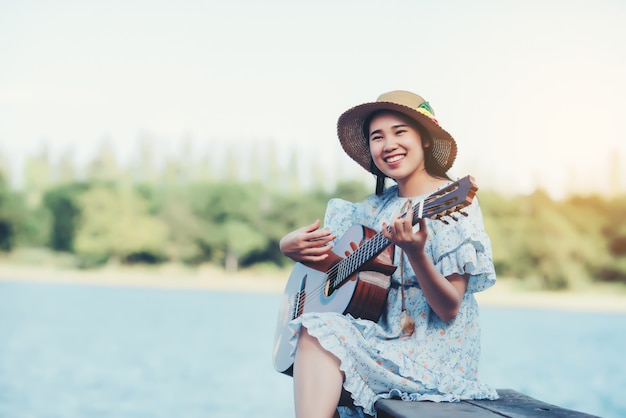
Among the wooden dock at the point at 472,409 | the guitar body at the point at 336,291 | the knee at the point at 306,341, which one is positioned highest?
the guitar body at the point at 336,291

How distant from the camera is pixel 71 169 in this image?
1157 inches

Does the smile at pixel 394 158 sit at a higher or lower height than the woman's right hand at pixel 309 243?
higher

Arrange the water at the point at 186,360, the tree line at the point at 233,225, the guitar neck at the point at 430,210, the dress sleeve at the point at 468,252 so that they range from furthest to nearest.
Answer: the tree line at the point at 233,225, the water at the point at 186,360, the dress sleeve at the point at 468,252, the guitar neck at the point at 430,210

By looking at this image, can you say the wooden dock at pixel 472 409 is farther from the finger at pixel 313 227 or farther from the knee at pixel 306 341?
the finger at pixel 313 227

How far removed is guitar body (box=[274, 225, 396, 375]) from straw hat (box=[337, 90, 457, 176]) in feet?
0.92

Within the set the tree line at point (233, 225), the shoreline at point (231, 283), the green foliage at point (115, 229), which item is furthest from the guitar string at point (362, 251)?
the green foliage at point (115, 229)

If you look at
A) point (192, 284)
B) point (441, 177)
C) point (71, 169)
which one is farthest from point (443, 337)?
point (71, 169)

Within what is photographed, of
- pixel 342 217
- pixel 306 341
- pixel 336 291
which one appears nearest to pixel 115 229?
pixel 342 217

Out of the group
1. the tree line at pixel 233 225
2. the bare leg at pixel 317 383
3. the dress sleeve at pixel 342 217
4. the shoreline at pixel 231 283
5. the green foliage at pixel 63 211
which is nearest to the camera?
the bare leg at pixel 317 383

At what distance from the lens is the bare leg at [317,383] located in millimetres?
1594

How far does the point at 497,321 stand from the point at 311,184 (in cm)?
1372

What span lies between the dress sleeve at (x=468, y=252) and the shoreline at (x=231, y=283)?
19.9m

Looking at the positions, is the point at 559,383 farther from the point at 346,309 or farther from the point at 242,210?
the point at 242,210

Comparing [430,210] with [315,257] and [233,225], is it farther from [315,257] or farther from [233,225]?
[233,225]
